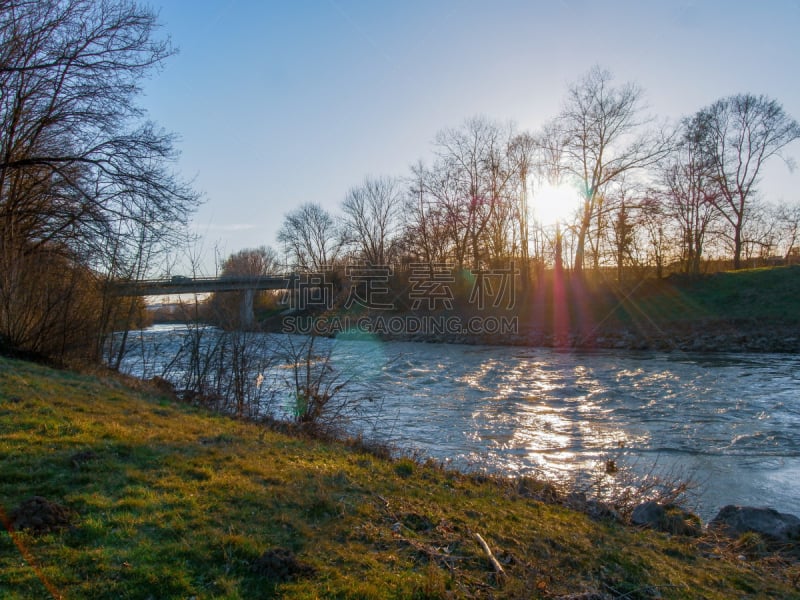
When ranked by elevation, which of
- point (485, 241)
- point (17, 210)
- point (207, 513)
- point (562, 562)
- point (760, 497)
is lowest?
point (760, 497)

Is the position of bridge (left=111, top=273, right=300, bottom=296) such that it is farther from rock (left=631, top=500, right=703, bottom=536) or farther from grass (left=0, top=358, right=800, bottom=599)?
rock (left=631, top=500, right=703, bottom=536)

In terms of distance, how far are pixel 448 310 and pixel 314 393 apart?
30.8m

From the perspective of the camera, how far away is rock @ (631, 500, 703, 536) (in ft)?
18.6

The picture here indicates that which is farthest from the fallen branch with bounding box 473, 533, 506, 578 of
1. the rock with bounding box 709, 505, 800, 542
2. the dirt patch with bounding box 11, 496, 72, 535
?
the rock with bounding box 709, 505, 800, 542

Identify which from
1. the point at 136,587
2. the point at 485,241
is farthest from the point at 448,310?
the point at 136,587

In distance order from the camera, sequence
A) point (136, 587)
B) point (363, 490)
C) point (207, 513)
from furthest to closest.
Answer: point (363, 490) < point (207, 513) < point (136, 587)

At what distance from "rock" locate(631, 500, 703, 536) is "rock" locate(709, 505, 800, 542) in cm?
31

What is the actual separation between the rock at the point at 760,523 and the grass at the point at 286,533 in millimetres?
583

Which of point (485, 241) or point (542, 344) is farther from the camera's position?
point (485, 241)

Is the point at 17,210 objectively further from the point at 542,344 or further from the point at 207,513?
the point at 542,344

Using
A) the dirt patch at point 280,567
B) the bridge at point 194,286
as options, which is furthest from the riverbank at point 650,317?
the dirt patch at point 280,567

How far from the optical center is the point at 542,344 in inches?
1188

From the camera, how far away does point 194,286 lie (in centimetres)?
1218

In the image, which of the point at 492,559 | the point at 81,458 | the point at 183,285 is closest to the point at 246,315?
the point at 183,285
